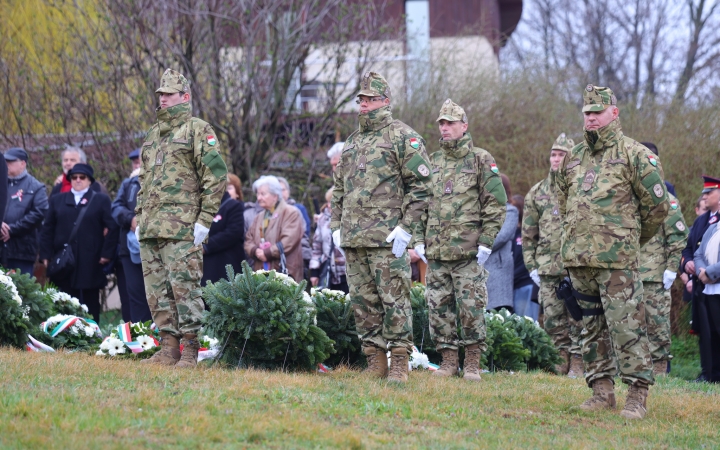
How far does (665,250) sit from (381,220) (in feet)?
14.4

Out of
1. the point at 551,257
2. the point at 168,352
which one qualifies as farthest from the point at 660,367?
the point at 168,352

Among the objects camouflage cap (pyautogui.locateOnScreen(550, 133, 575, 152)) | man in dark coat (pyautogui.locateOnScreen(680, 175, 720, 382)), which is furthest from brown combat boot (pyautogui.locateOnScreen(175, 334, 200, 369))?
man in dark coat (pyautogui.locateOnScreen(680, 175, 720, 382))

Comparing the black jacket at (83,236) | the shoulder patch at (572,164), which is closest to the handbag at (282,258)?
the black jacket at (83,236)

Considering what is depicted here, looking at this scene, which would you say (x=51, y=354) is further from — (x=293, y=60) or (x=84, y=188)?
(x=293, y=60)

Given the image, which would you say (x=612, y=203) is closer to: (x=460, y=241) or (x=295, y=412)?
(x=460, y=241)

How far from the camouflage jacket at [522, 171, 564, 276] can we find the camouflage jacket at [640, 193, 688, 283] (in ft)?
3.28

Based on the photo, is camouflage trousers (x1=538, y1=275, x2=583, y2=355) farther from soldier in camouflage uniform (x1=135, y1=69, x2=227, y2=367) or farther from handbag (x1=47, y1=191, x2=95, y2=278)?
handbag (x1=47, y1=191, x2=95, y2=278)

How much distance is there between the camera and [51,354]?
8945 millimetres

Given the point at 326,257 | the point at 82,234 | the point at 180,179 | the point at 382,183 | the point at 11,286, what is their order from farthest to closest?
the point at 326,257, the point at 82,234, the point at 11,286, the point at 180,179, the point at 382,183

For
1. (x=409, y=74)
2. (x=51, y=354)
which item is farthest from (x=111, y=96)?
(x=51, y=354)

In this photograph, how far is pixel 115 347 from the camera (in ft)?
30.5

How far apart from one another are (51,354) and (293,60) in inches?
378

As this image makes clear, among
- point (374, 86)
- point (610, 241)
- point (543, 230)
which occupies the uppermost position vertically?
point (374, 86)

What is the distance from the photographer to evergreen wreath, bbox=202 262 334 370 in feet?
28.0
